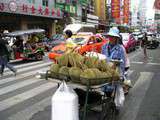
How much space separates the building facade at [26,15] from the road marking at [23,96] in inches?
693

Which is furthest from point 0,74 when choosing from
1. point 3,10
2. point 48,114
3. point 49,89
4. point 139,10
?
point 139,10

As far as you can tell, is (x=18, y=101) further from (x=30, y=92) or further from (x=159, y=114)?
(x=159, y=114)

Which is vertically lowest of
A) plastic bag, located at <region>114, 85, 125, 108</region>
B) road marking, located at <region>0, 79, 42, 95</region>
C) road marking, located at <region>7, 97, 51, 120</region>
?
road marking, located at <region>0, 79, 42, 95</region>

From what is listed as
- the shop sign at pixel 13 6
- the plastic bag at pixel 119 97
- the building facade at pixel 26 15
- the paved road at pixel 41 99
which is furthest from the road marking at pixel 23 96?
the shop sign at pixel 13 6

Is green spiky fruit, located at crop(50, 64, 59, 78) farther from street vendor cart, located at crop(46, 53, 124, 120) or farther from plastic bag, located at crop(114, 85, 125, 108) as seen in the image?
→ plastic bag, located at crop(114, 85, 125, 108)

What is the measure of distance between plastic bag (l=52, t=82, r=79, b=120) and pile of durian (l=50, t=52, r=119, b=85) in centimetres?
37

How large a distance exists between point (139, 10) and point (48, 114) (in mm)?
142088

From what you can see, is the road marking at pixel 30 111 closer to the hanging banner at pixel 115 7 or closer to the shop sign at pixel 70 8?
the shop sign at pixel 70 8

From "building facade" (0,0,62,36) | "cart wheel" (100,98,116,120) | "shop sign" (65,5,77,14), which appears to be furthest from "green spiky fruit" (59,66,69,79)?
"shop sign" (65,5,77,14)

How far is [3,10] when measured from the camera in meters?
27.0

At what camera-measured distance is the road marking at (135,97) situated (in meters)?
7.18

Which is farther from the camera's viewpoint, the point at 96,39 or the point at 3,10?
the point at 3,10

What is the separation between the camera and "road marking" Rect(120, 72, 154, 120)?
23.5 ft

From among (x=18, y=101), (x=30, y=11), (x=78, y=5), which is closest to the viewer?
(x=18, y=101)
